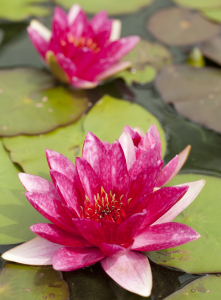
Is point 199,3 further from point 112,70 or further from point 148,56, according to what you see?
point 112,70

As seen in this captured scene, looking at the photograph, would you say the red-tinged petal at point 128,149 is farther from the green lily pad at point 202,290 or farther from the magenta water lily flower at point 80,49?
the magenta water lily flower at point 80,49

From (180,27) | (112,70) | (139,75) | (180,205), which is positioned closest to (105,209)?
(180,205)

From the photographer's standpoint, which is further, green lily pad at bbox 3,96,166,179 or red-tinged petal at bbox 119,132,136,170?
green lily pad at bbox 3,96,166,179

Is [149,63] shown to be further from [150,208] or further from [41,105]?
[150,208]

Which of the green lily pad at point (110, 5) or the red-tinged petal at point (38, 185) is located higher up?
the green lily pad at point (110, 5)

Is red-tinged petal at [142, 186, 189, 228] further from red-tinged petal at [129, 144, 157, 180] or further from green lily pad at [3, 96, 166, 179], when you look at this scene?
green lily pad at [3, 96, 166, 179]

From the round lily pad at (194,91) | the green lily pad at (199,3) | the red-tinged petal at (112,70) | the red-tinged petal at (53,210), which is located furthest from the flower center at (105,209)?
the green lily pad at (199,3)

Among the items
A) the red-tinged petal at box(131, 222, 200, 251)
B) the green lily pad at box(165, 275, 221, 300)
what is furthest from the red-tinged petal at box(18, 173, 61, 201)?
the green lily pad at box(165, 275, 221, 300)
